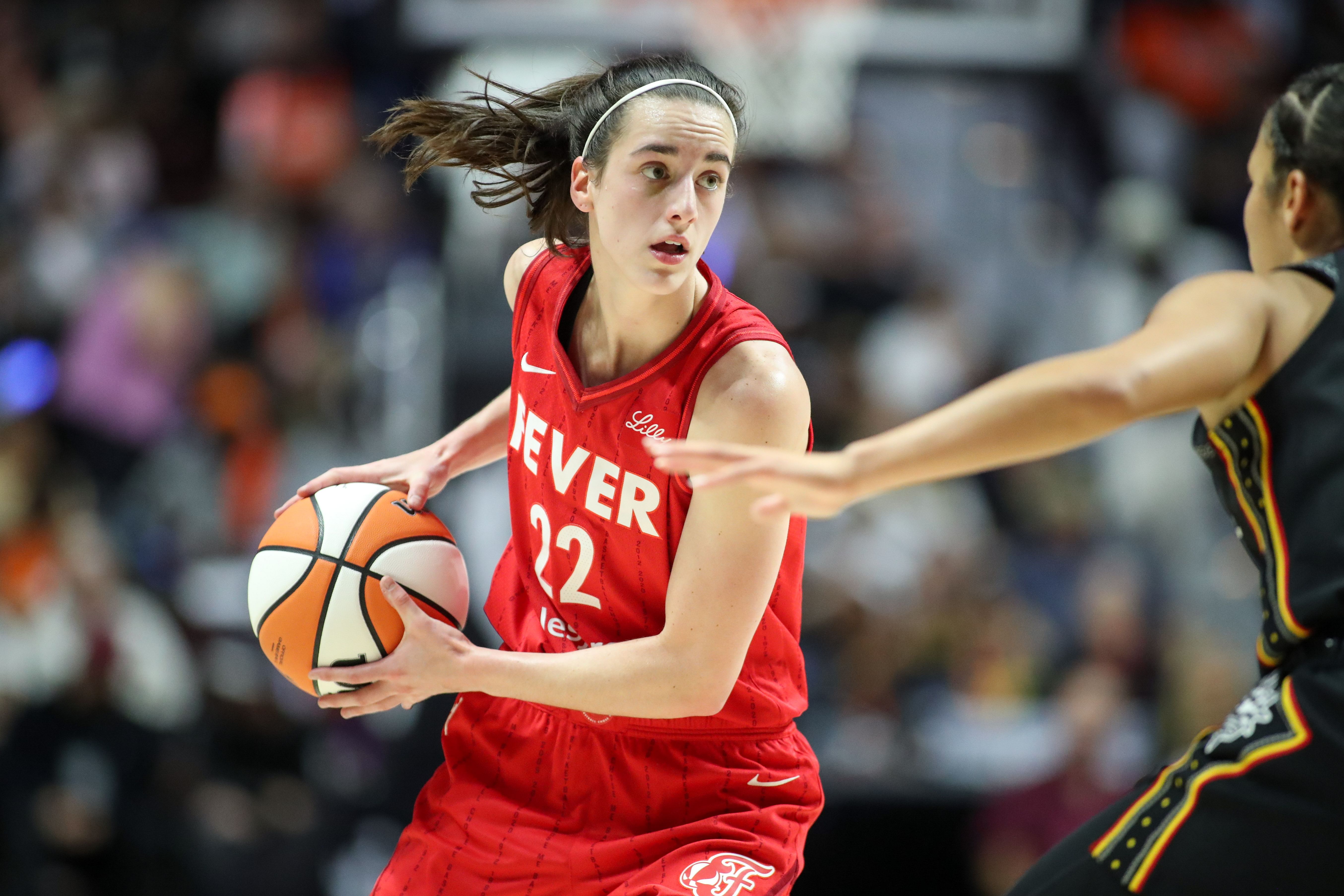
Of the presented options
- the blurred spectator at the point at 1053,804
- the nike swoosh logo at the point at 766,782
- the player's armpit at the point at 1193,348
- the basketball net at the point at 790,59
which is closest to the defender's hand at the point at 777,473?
the player's armpit at the point at 1193,348

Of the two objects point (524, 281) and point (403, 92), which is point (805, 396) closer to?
point (524, 281)

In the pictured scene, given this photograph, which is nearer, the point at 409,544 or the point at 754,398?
the point at 754,398

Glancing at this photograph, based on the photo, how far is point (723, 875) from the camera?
2883 millimetres

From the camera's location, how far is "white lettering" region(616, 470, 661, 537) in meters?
3.00

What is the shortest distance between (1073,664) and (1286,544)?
472cm

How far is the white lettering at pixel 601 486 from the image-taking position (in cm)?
305

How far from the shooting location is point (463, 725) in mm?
3336

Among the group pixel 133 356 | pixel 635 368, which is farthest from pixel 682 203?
pixel 133 356

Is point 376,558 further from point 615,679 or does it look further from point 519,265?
point 519,265

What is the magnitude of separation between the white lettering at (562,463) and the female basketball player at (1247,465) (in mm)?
868

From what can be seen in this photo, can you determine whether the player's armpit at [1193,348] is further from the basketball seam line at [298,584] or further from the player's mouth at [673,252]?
the basketball seam line at [298,584]

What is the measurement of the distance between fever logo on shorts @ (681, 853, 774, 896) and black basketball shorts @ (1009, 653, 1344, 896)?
2.13 ft

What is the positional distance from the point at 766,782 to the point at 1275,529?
4.16 ft

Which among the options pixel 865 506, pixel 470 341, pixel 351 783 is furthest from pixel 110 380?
pixel 865 506
